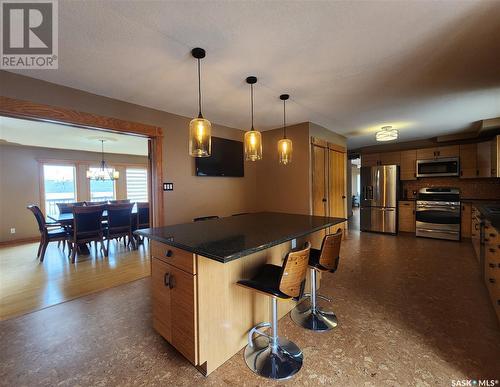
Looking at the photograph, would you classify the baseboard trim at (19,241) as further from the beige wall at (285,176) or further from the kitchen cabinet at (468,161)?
the kitchen cabinet at (468,161)

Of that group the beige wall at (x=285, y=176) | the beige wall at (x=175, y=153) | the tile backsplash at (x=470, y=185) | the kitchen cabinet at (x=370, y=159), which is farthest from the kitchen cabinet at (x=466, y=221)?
the beige wall at (x=175, y=153)

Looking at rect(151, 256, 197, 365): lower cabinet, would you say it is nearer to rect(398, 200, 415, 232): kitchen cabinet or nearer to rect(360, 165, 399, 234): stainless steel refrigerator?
rect(360, 165, 399, 234): stainless steel refrigerator

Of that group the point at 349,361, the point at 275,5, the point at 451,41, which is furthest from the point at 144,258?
the point at 451,41

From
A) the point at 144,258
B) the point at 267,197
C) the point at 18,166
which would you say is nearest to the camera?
the point at 144,258

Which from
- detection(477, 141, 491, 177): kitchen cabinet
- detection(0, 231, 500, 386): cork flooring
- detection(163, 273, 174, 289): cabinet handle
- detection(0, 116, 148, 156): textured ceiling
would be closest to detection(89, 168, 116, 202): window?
detection(0, 116, 148, 156): textured ceiling

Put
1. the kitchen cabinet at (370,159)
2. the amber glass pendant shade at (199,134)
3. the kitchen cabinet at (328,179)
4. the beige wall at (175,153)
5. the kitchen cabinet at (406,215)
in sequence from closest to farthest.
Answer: the amber glass pendant shade at (199,134) → the beige wall at (175,153) → the kitchen cabinet at (328,179) → the kitchen cabinet at (406,215) → the kitchen cabinet at (370,159)

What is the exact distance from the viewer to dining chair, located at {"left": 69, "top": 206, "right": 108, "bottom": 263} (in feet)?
12.6

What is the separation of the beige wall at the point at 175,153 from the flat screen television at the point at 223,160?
0.11 meters

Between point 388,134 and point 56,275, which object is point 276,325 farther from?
point 388,134

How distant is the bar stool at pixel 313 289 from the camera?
1921 mm

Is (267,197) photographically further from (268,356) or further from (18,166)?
(18,166)

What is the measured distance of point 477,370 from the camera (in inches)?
60.3

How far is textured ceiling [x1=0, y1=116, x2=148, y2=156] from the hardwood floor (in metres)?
2.16

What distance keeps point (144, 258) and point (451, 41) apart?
4670 mm
